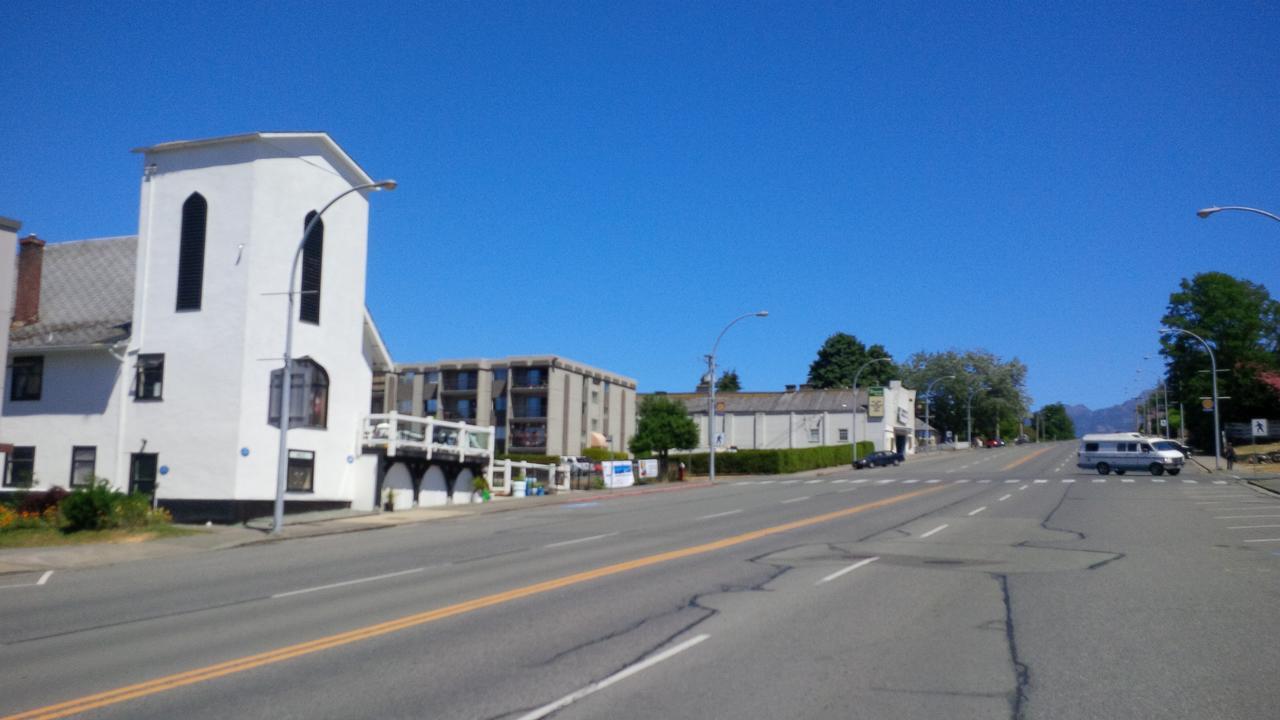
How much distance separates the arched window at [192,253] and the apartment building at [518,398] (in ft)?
159

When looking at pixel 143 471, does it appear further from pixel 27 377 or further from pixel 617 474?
pixel 617 474

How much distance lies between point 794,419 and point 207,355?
71828 millimetres

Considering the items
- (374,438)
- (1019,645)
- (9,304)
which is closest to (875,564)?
(1019,645)

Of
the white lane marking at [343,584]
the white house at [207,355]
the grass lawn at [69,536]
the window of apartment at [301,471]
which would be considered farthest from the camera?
the window of apartment at [301,471]

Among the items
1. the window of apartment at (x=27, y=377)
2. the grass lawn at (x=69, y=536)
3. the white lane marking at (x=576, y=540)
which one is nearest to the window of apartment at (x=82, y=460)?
the window of apartment at (x=27, y=377)

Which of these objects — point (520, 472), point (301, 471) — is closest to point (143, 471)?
point (301, 471)

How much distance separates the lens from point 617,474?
51.6m

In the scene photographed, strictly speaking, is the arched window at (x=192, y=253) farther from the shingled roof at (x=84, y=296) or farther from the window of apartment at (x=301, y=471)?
the window of apartment at (x=301, y=471)

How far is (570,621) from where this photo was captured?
1071cm

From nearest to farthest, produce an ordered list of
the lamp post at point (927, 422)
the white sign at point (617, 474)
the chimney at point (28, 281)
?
the chimney at point (28, 281)
the white sign at point (617, 474)
the lamp post at point (927, 422)

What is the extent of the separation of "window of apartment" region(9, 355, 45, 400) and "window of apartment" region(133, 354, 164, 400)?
3.45 metres

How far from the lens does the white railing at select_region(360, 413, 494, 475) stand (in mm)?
30547

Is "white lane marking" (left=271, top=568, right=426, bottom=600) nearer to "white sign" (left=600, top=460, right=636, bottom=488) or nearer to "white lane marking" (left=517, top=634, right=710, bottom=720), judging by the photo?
"white lane marking" (left=517, top=634, right=710, bottom=720)

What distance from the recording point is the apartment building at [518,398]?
7988 cm
